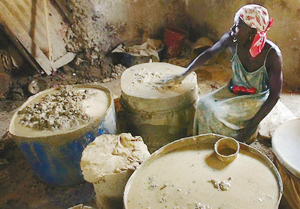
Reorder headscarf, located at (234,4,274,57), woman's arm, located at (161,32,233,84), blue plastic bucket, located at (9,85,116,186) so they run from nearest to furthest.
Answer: headscarf, located at (234,4,274,57) → blue plastic bucket, located at (9,85,116,186) → woman's arm, located at (161,32,233,84)

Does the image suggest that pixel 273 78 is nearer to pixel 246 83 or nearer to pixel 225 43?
pixel 246 83

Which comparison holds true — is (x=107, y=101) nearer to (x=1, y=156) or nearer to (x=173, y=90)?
(x=173, y=90)

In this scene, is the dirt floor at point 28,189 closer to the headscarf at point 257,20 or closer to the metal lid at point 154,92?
the metal lid at point 154,92

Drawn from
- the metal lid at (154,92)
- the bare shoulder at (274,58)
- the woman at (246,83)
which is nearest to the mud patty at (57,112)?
the metal lid at (154,92)

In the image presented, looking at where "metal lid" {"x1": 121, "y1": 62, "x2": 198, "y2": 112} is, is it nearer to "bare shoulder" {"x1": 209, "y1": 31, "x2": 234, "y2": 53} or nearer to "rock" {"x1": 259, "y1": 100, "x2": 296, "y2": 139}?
"bare shoulder" {"x1": 209, "y1": 31, "x2": 234, "y2": 53}

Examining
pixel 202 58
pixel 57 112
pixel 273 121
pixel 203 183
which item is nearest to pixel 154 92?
pixel 202 58

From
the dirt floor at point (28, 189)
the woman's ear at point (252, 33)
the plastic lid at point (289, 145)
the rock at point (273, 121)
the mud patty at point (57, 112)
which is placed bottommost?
the dirt floor at point (28, 189)

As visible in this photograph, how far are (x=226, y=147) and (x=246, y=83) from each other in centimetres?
102

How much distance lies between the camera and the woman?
8.17 feet

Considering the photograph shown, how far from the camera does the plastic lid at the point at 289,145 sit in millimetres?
2156

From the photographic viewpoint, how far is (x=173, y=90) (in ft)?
9.81

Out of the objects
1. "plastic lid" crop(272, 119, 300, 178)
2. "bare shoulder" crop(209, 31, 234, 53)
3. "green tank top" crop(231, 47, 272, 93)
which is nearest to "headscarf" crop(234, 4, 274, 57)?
"green tank top" crop(231, 47, 272, 93)

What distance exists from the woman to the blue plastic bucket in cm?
100

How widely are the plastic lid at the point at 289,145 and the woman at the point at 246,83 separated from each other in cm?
24
